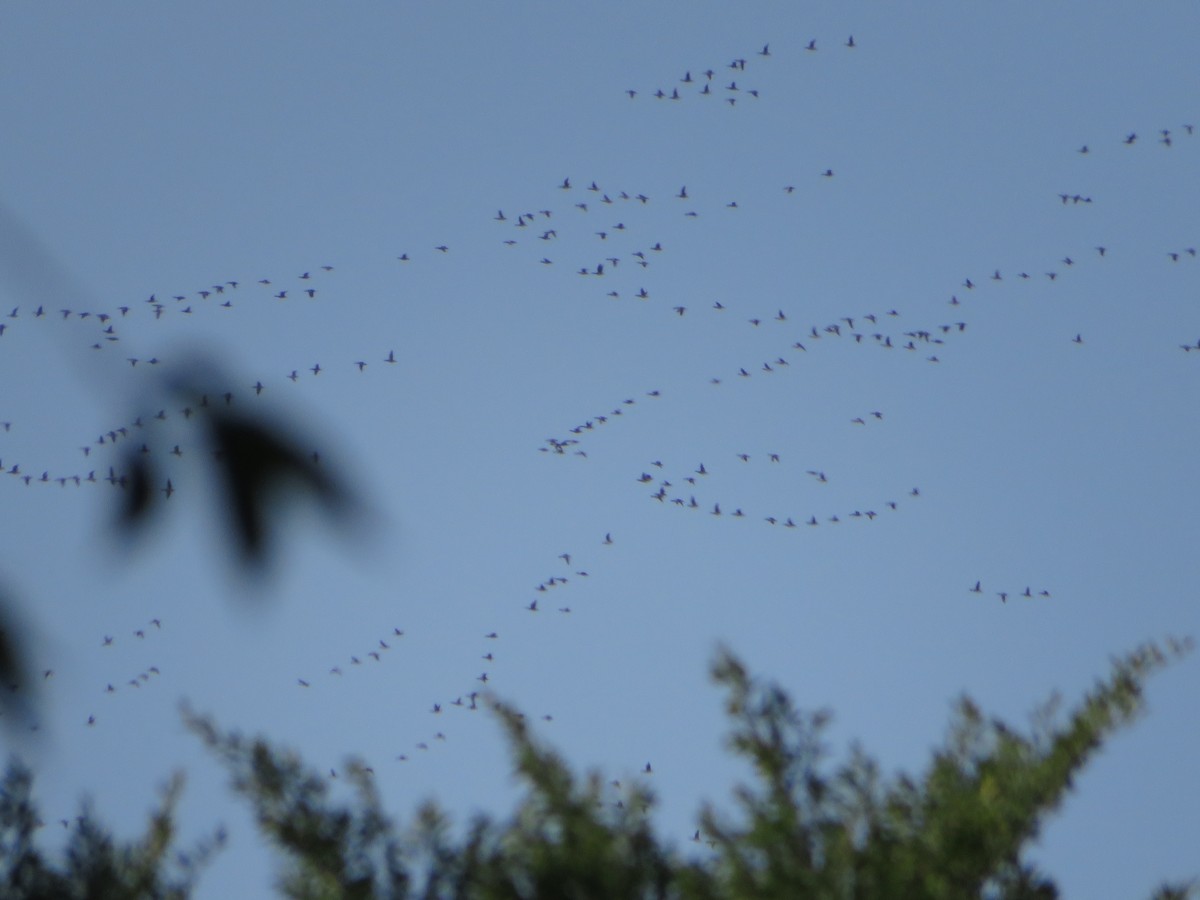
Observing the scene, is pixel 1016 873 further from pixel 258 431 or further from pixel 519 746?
pixel 258 431

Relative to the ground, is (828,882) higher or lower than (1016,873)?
higher

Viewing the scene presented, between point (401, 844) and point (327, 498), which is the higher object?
point (327, 498)

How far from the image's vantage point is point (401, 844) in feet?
21.4

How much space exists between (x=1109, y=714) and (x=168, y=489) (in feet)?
20.4

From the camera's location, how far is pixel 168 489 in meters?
3.23

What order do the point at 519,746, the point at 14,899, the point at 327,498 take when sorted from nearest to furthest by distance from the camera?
the point at 327,498
the point at 14,899
the point at 519,746

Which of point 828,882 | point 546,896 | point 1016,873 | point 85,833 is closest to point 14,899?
point 85,833

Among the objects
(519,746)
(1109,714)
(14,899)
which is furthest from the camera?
(1109,714)

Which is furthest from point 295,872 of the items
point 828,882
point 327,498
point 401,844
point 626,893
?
point 327,498

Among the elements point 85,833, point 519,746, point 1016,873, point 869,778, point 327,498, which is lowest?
point 1016,873

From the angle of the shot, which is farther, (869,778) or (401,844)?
(869,778)

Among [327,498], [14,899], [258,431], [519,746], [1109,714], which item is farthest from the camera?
[1109,714]

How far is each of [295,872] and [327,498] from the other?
13.7 ft

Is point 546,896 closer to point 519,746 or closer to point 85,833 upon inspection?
point 519,746
